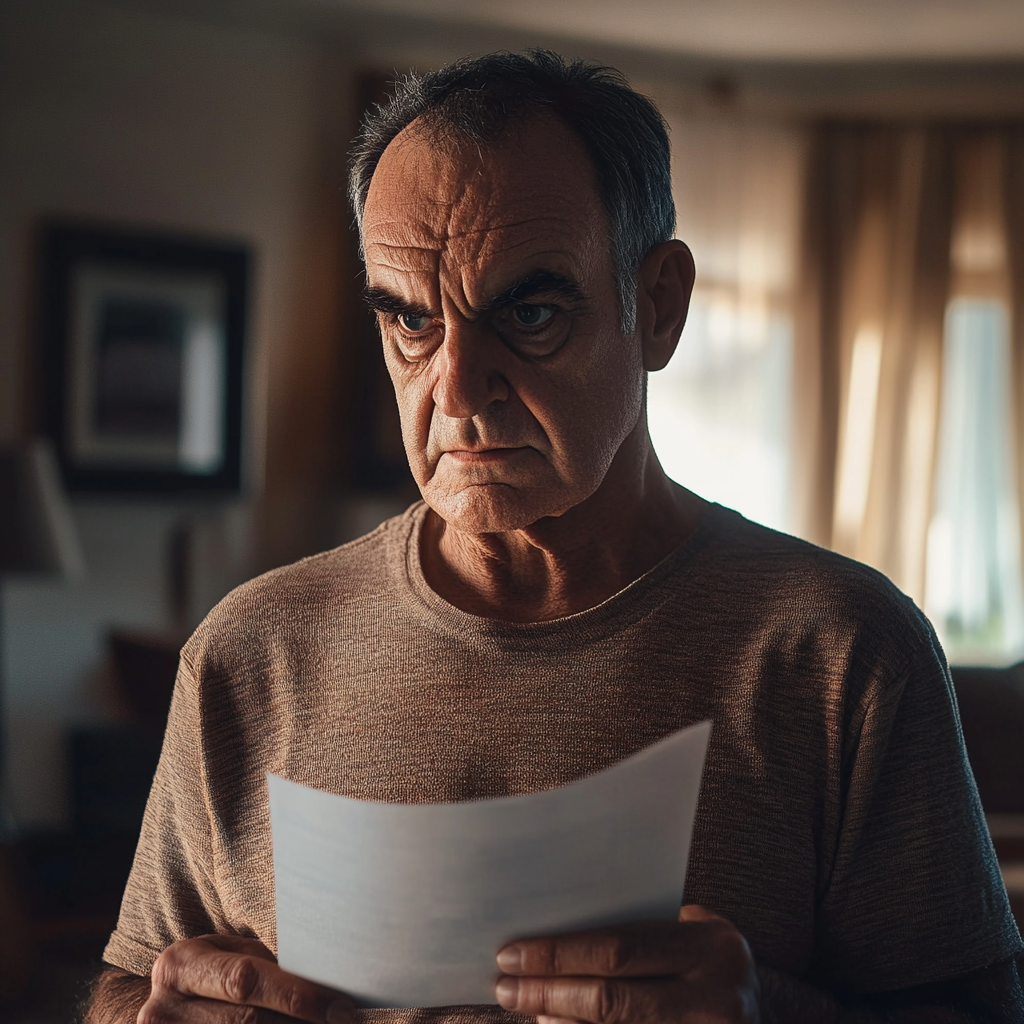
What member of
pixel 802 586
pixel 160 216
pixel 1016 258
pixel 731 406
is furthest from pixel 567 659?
pixel 1016 258

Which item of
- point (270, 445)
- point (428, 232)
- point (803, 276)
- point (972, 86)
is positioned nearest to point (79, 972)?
point (270, 445)

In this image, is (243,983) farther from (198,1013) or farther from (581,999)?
(581,999)

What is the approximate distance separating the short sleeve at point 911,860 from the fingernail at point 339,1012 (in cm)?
42

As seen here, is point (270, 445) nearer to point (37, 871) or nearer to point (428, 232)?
point (37, 871)

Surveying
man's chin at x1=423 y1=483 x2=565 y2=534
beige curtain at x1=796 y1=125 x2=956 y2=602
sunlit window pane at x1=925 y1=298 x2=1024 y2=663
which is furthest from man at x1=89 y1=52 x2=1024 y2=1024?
sunlit window pane at x1=925 y1=298 x2=1024 y2=663

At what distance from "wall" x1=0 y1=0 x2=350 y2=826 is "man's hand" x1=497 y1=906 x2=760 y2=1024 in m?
3.35

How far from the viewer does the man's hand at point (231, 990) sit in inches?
30.9

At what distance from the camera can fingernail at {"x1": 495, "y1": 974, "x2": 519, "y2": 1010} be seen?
29.1 inches

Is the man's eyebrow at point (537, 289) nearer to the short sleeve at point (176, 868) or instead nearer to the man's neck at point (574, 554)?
the man's neck at point (574, 554)

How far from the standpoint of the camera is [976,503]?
15.5 feet

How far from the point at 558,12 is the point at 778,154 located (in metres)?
1.25

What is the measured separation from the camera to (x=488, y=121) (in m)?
0.97

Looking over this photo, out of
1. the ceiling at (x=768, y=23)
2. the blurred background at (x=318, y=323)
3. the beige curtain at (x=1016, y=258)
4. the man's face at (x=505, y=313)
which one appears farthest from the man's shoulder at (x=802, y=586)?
the beige curtain at (x=1016, y=258)

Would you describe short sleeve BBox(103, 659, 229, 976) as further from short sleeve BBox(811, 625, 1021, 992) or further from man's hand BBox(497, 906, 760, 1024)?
short sleeve BBox(811, 625, 1021, 992)
